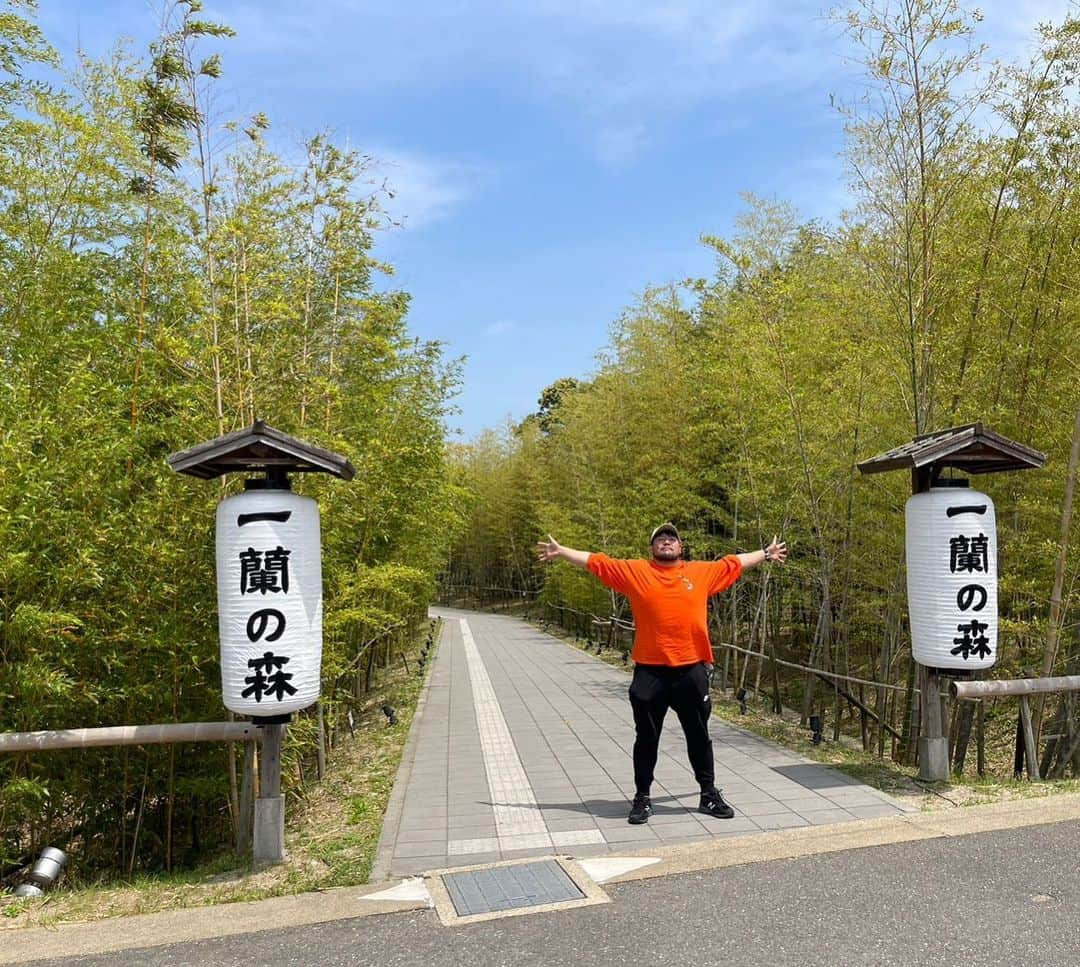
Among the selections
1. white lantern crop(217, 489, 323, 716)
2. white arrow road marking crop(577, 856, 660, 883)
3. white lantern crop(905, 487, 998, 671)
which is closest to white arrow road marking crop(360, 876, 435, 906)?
white arrow road marking crop(577, 856, 660, 883)

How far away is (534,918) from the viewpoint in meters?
2.81

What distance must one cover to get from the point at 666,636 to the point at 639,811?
934 millimetres

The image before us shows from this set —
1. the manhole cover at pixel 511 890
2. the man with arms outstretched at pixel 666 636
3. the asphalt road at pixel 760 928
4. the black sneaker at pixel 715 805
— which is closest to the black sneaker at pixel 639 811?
the man with arms outstretched at pixel 666 636

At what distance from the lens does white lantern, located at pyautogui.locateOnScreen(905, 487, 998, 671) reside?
411 cm

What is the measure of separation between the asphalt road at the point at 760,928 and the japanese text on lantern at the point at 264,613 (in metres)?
0.97

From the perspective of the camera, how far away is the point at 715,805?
3.91 meters

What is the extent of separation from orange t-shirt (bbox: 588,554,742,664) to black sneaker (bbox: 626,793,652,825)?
0.74 meters

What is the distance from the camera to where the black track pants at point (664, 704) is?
3729 mm

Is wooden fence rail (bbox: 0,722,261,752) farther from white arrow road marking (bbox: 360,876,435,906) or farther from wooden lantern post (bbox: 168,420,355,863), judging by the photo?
white arrow road marking (bbox: 360,876,435,906)

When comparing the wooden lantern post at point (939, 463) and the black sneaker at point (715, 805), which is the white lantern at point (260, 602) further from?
the wooden lantern post at point (939, 463)

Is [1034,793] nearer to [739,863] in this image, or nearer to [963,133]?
[739,863]

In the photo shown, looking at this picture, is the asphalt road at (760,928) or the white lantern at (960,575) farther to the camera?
the white lantern at (960,575)

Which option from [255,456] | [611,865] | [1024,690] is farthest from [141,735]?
[1024,690]

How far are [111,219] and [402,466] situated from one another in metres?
2.99
